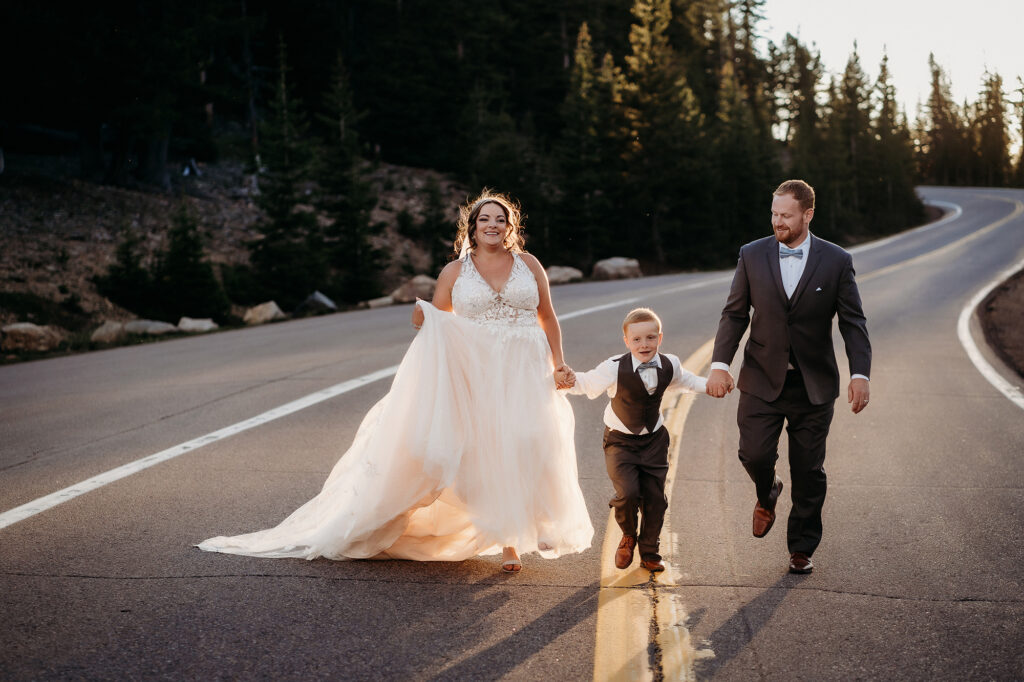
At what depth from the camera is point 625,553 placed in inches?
201

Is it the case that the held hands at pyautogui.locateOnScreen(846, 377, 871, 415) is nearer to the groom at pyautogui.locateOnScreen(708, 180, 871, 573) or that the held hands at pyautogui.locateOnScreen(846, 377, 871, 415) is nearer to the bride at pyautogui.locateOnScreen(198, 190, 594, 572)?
the groom at pyautogui.locateOnScreen(708, 180, 871, 573)

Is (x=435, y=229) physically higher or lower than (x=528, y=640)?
higher

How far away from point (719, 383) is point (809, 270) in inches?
30.9

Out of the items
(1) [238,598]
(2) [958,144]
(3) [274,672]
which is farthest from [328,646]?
(2) [958,144]

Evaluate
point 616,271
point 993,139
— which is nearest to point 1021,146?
point 993,139

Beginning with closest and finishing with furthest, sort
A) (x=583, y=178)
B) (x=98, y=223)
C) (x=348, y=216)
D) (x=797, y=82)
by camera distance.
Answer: (x=98, y=223) → (x=348, y=216) → (x=583, y=178) → (x=797, y=82)

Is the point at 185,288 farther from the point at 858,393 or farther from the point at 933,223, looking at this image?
the point at 933,223

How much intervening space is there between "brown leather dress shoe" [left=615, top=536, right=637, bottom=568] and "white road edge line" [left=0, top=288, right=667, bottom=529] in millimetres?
3873

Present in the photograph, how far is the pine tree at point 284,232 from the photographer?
102 ft

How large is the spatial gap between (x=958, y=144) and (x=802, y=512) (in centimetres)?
15998

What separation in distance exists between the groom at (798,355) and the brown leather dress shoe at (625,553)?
0.83 metres

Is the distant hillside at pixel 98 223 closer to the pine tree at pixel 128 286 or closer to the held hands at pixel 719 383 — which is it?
the pine tree at pixel 128 286

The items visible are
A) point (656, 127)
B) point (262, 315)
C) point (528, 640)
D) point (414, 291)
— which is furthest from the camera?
point (656, 127)

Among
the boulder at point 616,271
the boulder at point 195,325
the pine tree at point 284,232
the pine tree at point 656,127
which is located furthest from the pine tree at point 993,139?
the boulder at point 195,325
